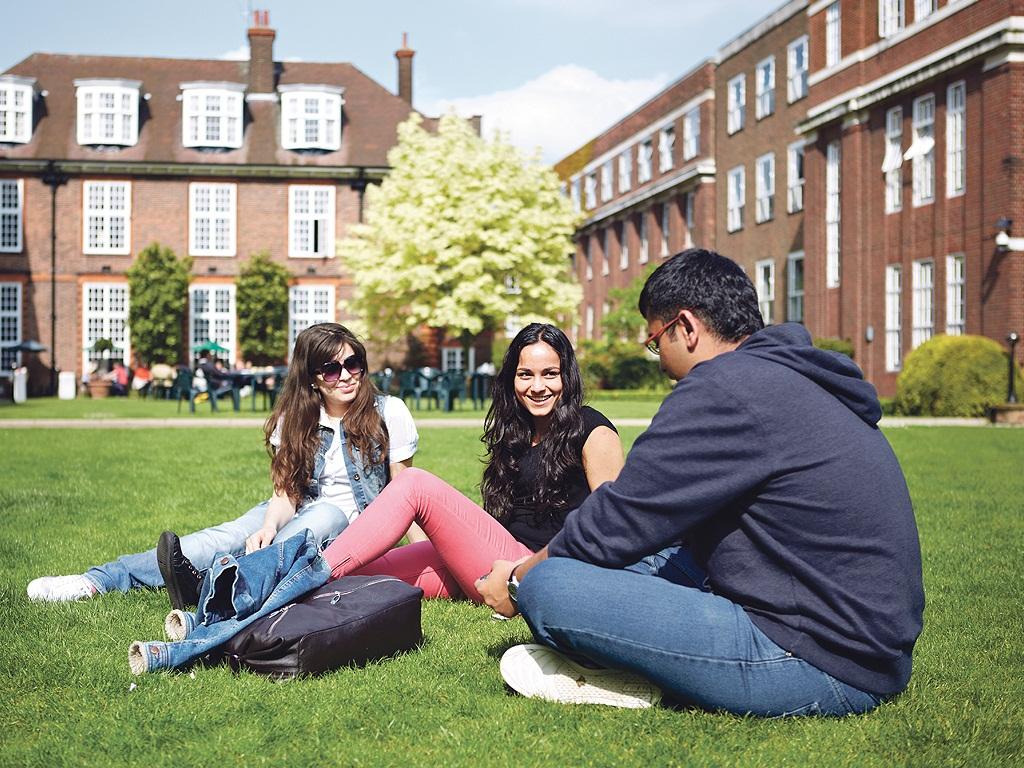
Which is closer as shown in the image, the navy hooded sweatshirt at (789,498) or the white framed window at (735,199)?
the navy hooded sweatshirt at (789,498)

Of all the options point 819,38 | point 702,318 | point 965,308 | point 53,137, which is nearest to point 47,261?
point 53,137

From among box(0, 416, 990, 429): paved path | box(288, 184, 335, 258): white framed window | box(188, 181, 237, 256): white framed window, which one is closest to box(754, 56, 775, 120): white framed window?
box(288, 184, 335, 258): white framed window

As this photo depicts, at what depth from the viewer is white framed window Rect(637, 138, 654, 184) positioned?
4562 cm

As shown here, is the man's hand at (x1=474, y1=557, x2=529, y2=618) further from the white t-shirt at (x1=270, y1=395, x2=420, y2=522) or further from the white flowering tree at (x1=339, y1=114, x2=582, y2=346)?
the white flowering tree at (x1=339, y1=114, x2=582, y2=346)

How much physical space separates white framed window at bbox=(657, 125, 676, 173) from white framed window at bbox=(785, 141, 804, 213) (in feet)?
32.7

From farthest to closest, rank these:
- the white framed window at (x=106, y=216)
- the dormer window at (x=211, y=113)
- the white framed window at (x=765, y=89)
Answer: the dormer window at (x=211, y=113), the white framed window at (x=106, y=216), the white framed window at (x=765, y=89)

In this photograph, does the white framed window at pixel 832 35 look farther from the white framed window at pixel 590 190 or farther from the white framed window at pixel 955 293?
the white framed window at pixel 590 190

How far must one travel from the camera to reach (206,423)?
19.2 m

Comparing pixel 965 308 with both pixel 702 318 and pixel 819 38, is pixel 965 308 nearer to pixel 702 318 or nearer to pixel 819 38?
pixel 819 38

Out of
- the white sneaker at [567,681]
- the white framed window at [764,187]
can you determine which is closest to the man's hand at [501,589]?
the white sneaker at [567,681]

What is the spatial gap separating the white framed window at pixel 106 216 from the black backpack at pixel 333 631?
3750cm

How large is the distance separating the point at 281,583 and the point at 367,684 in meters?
0.49

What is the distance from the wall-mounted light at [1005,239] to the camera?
2178cm

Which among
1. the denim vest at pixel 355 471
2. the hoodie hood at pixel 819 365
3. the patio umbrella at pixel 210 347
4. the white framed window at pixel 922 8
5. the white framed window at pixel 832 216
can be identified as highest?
the white framed window at pixel 922 8
